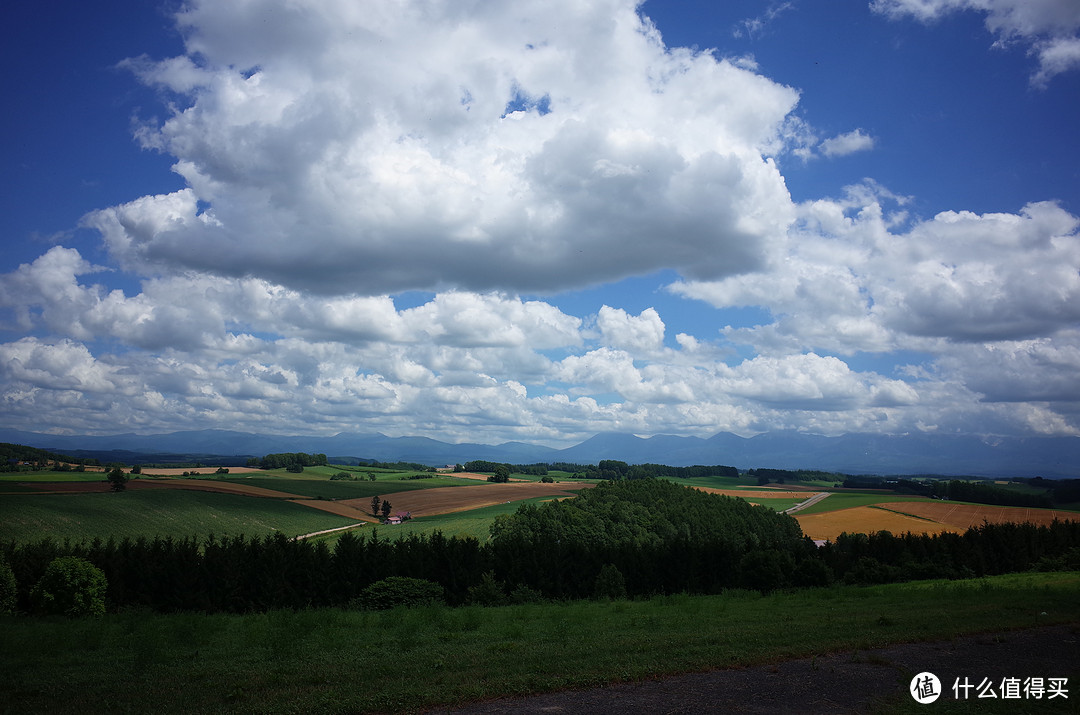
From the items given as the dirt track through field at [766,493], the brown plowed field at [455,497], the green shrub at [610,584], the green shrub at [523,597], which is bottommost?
the dirt track through field at [766,493]

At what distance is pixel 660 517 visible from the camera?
293 ft

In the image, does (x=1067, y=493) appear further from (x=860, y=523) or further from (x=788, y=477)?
(x=788, y=477)

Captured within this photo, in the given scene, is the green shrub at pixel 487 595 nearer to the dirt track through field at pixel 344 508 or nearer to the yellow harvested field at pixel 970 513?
the dirt track through field at pixel 344 508

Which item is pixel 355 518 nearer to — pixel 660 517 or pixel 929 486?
pixel 660 517

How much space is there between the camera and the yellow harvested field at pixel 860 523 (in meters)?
83.1

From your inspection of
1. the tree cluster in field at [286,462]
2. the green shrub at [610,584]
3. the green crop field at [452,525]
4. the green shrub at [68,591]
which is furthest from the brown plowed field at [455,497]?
the green shrub at [68,591]

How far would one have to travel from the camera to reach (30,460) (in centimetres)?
9944

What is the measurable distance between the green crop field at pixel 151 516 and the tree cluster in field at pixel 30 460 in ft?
109

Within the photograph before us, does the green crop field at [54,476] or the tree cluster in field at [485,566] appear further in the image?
the green crop field at [54,476]

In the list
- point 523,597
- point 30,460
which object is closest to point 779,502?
point 523,597

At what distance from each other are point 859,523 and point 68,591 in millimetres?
96140

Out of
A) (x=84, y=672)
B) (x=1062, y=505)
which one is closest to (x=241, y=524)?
(x=84, y=672)

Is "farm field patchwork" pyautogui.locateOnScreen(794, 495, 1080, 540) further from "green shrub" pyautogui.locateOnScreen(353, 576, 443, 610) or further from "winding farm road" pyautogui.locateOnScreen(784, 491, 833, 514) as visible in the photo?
"green shrub" pyautogui.locateOnScreen(353, 576, 443, 610)

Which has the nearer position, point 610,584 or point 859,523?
point 610,584
